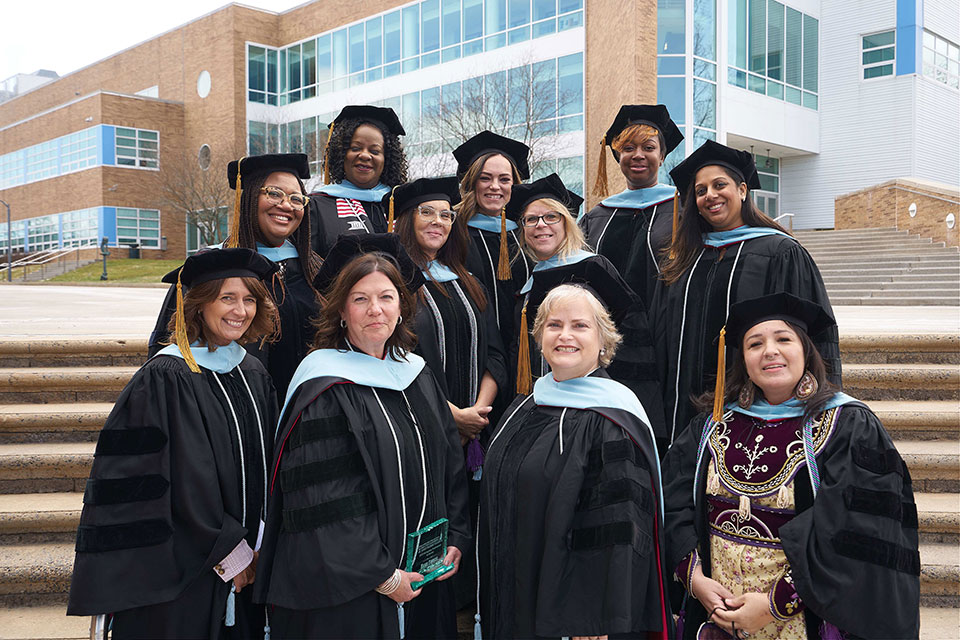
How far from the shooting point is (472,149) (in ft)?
14.2

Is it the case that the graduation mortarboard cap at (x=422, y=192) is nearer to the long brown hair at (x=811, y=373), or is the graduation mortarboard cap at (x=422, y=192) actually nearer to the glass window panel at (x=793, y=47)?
the long brown hair at (x=811, y=373)

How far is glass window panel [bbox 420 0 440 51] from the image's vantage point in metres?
25.5

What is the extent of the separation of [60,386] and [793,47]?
85.3 ft

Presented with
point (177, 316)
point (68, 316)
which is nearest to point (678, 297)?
point (177, 316)

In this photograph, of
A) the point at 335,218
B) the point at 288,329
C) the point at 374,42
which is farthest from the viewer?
the point at 374,42

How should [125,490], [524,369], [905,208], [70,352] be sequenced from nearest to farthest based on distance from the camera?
1. [125,490]
2. [524,369]
3. [70,352]
4. [905,208]

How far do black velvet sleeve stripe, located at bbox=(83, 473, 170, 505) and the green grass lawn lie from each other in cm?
2489

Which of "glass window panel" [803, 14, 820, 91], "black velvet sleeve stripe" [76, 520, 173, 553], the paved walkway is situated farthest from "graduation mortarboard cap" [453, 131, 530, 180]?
"glass window panel" [803, 14, 820, 91]

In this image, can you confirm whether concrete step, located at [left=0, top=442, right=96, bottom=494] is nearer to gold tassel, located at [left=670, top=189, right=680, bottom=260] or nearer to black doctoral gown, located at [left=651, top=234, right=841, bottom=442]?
black doctoral gown, located at [left=651, top=234, right=841, bottom=442]

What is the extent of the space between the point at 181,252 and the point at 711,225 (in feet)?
125

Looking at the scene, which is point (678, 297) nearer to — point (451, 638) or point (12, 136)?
point (451, 638)

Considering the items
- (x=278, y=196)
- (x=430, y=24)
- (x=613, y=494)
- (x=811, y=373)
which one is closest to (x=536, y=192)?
(x=278, y=196)

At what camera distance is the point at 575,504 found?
8.46 feet

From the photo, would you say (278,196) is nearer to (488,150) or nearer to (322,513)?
(488,150)
